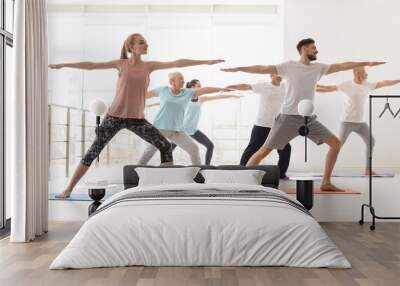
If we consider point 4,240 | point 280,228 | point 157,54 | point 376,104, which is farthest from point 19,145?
point 376,104

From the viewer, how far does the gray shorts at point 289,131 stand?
6.96 m

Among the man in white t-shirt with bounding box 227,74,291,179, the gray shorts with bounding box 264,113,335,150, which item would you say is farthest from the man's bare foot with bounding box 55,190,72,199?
the gray shorts with bounding box 264,113,335,150

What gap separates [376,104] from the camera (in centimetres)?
704

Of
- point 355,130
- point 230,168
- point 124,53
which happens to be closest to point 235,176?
point 230,168

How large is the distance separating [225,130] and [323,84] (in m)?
1.35

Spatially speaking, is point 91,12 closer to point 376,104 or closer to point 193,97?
point 193,97

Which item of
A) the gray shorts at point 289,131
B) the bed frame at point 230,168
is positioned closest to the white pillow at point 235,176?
the bed frame at point 230,168

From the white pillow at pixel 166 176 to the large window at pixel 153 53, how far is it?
290 millimetres

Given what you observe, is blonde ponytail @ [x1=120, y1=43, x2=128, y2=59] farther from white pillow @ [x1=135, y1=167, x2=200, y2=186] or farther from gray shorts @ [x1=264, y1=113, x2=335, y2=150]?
gray shorts @ [x1=264, y1=113, x2=335, y2=150]

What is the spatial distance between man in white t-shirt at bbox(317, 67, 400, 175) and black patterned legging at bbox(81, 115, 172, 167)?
2.04 metres

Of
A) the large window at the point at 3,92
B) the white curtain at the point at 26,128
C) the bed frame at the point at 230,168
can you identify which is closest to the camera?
the white curtain at the point at 26,128

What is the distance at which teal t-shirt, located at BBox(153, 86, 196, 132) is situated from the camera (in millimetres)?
6945

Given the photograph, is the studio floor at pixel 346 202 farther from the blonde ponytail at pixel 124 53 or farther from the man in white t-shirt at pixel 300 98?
the blonde ponytail at pixel 124 53

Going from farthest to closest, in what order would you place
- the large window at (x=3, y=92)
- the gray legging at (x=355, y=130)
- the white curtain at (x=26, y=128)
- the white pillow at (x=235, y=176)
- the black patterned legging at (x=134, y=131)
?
the gray legging at (x=355, y=130), the black patterned legging at (x=134, y=131), the white pillow at (x=235, y=176), the large window at (x=3, y=92), the white curtain at (x=26, y=128)
